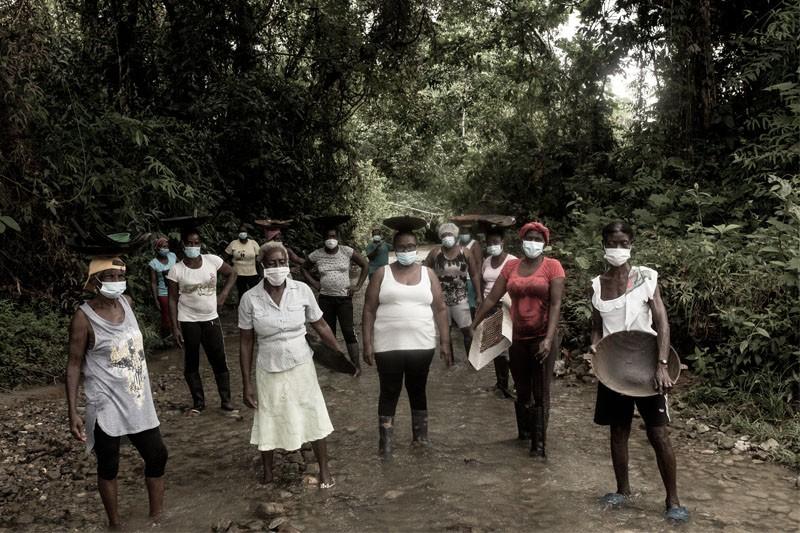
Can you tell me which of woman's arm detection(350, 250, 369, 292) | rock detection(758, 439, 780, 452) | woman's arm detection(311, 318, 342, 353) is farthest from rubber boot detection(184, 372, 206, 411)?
rock detection(758, 439, 780, 452)

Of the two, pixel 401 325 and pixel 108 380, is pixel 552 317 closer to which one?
pixel 401 325

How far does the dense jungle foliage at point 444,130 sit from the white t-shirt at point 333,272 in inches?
Answer: 111

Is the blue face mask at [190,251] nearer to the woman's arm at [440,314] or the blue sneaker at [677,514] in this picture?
the woman's arm at [440,314]

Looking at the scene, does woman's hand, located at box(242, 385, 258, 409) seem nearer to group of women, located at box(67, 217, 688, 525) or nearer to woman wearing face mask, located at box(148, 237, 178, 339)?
group of women, located at box(67, 217, 688, 525)

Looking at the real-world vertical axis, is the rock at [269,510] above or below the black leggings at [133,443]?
below

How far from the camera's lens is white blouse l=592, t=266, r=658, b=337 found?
14.6ft

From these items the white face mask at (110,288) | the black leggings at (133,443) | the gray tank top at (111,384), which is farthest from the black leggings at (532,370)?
the white face mask at (110,288)

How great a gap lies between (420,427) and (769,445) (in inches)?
113

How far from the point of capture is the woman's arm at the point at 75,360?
422 centimetres

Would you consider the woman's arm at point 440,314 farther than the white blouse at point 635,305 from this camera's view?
Yes

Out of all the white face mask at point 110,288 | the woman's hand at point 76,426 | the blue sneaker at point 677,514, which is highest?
the white face mask at point 110,288

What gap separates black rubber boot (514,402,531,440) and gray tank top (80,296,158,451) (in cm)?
310

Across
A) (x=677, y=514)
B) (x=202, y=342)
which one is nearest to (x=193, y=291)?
(x=202, y=342)

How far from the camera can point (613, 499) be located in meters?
4.72
